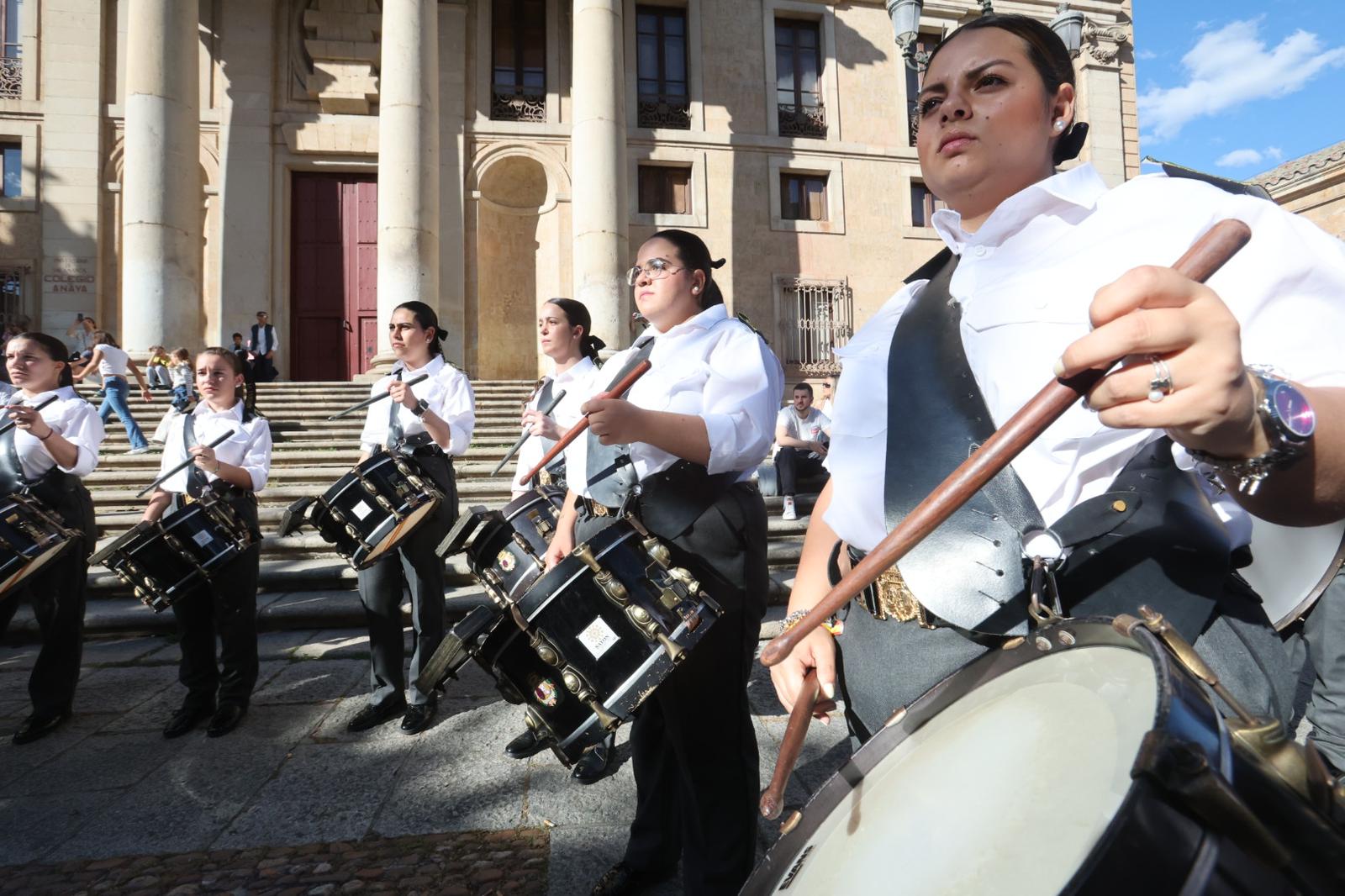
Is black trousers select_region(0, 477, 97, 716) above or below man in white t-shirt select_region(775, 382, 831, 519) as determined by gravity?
below

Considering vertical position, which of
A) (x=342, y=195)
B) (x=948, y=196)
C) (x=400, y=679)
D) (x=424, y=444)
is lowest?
(x=400, y=679)

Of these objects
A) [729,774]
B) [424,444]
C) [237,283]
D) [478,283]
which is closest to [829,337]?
[478,283]

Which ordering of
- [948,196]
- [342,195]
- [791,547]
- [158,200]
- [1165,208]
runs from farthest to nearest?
1. [342,195]
2. [158,200]
3. [791,547]
4. [948,196]
5. [1165,208]

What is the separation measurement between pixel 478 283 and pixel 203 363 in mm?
12694

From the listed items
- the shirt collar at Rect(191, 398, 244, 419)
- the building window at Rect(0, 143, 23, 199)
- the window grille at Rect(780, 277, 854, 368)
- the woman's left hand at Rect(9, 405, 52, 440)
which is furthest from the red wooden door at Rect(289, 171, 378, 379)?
the woman's left hand at Rect(9, 405, 52, 440)

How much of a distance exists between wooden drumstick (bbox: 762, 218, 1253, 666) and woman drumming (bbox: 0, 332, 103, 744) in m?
4.61

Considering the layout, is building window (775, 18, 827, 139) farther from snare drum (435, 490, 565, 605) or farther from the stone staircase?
snare drum (435, 490, 565, 605)

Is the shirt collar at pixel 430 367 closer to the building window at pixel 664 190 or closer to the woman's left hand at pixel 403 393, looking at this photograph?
the woman's left hand at pixel 403 393

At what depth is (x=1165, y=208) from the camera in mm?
983

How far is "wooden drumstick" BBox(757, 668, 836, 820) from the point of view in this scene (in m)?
1.17

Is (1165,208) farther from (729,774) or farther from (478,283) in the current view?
(478,283)

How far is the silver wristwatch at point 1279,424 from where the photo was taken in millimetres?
711

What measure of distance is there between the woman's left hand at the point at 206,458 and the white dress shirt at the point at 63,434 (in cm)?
67

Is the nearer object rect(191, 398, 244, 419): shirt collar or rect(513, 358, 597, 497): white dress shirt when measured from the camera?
rect(513, 358, 597, 497): white dress shirt
